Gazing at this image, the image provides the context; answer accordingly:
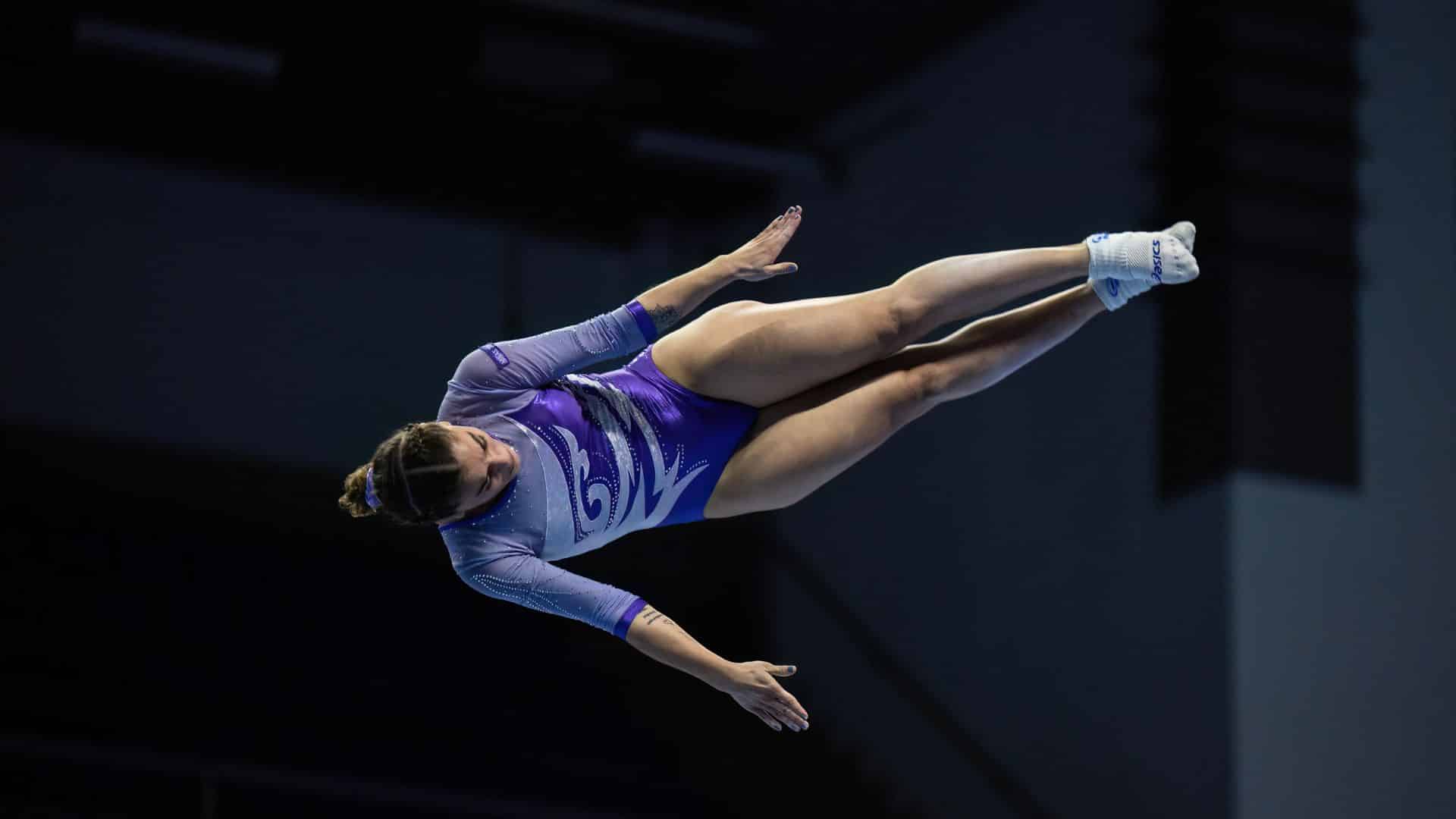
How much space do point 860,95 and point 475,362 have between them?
5.28m

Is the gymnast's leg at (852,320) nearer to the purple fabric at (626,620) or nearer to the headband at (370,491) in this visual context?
the purple fabric at (626,620)

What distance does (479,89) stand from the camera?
7.23 meters

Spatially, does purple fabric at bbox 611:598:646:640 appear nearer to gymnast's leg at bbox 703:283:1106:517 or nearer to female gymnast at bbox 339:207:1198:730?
female gymnast at bbox 339:207:1198:730

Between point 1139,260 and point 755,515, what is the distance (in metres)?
5.01

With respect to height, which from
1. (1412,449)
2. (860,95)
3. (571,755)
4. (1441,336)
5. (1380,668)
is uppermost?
(860,95)

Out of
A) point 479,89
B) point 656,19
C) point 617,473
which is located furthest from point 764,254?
point 479,89

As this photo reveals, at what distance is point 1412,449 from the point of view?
5.73m

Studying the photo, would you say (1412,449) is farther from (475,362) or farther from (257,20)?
(257,20)

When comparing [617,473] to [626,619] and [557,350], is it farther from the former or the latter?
[626,619]

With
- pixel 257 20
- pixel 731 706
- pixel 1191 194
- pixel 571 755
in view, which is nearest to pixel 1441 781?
pixel 1191 194

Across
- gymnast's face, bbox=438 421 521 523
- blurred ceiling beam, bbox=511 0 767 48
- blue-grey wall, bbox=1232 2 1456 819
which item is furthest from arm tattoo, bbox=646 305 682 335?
blurred ceiling beam, bbox=511 0 767 48

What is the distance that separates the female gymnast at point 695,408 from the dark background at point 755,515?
7.57ft

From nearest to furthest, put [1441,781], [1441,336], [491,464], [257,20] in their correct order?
[491,464]
[1441,781]
[1441,336]
[257,20]

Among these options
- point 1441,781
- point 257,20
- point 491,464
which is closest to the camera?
point 491,464
